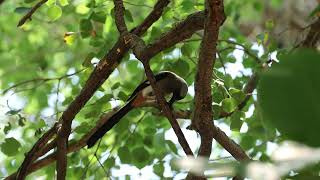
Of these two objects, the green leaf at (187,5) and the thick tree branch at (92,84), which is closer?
the thick tree branch at (92,84)

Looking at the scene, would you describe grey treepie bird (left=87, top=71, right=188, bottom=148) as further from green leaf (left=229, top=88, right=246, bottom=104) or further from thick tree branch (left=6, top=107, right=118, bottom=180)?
green leaf (left=229, top=88, right=246, bottom=104)

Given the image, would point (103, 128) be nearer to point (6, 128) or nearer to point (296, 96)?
point (6, 128)

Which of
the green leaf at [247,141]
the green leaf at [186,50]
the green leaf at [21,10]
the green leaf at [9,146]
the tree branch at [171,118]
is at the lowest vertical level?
the tree branch at [171,118]

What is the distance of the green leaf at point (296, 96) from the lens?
0.43 meters

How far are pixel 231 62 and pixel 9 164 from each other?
153 centimetres

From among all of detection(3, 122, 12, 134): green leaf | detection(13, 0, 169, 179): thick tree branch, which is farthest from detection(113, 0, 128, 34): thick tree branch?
detection(3, 122, 12, 134): green leaf

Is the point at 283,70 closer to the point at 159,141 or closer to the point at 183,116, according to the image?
the point at 183,116

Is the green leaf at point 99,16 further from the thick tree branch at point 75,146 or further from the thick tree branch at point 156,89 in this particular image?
the thick tree branch at point 156,89

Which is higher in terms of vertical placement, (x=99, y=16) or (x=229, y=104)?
(x=99, y=16)

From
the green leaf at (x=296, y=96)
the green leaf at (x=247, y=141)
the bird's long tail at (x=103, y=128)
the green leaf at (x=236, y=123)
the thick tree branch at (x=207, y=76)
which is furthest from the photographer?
the green leaf at (x=247, y=141)

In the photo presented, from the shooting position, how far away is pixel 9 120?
267cm

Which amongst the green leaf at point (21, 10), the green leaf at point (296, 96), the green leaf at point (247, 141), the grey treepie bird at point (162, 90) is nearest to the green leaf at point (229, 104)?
the grey treepie bird at point (162, 90)

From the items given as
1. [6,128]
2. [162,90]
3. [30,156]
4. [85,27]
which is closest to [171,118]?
[162,90]

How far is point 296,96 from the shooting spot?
16.9 inches
